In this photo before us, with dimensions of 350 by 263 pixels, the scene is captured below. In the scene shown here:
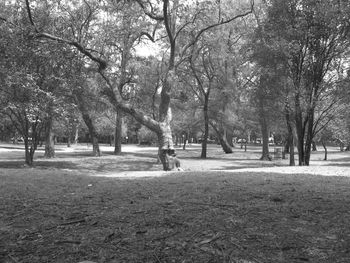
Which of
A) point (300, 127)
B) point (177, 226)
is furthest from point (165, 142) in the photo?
point (177, 226)

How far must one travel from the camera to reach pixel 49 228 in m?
4.22

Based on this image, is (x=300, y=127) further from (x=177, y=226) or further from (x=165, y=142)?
(x=177, y=226)

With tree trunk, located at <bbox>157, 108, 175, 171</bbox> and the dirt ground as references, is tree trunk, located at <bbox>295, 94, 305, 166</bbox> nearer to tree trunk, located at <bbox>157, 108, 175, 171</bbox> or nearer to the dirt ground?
tree trunk, located at <bbox>157, 108, 175, 171</bbox>

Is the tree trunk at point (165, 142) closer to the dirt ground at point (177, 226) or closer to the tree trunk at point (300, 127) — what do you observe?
the tree trunk at point (300, 127)

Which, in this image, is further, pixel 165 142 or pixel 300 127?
pixel 300 127

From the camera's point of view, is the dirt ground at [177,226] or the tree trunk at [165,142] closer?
the dirt ground at [177,226]

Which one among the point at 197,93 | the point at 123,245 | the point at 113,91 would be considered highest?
the point at 197,93

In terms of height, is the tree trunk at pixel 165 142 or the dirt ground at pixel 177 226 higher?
the tree trunk at pixel 165 142

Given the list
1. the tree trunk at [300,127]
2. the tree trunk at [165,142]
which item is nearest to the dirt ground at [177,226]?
the tree trunk at [165,142]

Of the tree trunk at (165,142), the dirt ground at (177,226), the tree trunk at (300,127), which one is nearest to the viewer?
the dirt ground at (177,226)

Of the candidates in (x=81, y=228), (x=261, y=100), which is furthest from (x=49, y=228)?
(x=261, y=100)

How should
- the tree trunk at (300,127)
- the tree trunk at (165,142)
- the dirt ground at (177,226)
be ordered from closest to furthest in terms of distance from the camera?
1. the dirt ground at (177,226)
2. the tree trunk at (165,142)
3. the tree trunk at (300,127)

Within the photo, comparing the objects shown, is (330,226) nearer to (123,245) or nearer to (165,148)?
(123,245)

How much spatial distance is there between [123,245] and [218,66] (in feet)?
95.9
